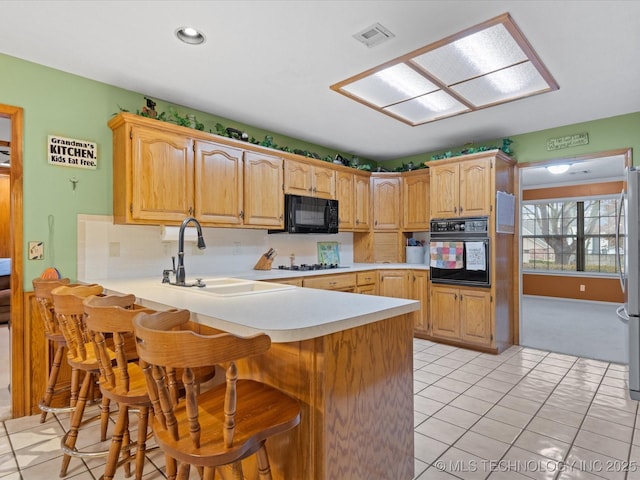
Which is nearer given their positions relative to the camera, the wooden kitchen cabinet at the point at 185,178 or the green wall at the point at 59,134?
the green wall at the point at 59,134

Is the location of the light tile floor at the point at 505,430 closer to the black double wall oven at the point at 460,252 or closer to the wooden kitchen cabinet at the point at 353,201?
the black double wall oven at the point at 460,252

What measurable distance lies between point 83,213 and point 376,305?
2.47 metres

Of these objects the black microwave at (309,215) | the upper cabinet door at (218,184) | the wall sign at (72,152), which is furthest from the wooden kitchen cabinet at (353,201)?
the wall sign at (72,152)

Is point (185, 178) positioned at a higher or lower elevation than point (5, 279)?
higher

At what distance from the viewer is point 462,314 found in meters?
4.05

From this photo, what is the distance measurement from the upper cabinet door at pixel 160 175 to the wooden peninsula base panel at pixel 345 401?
5.89 ft

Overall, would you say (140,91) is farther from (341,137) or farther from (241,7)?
(341,137)

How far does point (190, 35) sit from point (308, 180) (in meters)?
2.12

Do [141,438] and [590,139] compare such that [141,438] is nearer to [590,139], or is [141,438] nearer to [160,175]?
[160,175]

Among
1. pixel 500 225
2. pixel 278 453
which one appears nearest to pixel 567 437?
pixel 278 453

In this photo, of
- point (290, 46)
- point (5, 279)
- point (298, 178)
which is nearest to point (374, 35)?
point (290, 46)

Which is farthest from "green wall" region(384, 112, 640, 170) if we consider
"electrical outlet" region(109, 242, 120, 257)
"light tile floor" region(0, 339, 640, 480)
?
"electrical outlet" region(109, 242, 120, 257)

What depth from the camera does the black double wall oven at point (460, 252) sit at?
3869 mm

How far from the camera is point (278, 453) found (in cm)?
146
